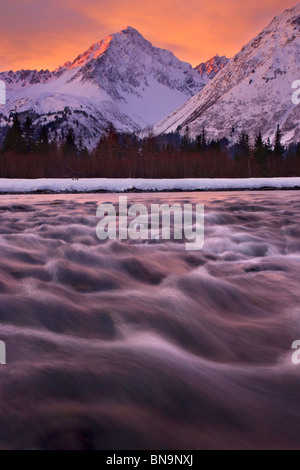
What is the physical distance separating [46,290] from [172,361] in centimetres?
221

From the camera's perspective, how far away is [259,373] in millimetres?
2809

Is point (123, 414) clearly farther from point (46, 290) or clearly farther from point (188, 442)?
point (46, 290)

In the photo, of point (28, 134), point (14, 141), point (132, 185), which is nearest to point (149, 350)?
point (132, 185)

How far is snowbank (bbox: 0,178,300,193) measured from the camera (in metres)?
20.7

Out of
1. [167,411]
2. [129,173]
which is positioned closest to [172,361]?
[167,411]

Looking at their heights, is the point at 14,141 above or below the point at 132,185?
above

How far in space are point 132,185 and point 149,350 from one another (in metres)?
19.0

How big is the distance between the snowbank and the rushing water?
A: 47.6 feet

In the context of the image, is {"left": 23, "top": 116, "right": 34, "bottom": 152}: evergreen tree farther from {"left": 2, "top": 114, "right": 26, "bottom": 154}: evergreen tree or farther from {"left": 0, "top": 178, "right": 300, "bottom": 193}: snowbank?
{"left": 0, "top": 178, "right": 300, "bottom": 193}: snowbank

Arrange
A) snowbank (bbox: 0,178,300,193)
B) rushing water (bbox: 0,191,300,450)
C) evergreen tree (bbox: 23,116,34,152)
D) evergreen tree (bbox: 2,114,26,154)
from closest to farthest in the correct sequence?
rushing water (bbox: 0,191,300,450) < snowbank (bbox: 0,178,300,193) < evergreen tree (bbox: 2,114,26,154) < evergreen tree (bbox: 23,116,34,152)

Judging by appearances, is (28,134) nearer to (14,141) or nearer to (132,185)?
(14,141)

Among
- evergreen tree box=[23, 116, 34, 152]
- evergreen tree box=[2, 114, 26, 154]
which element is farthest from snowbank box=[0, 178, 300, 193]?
evergreen tree box=[23, 116, 34, 152]

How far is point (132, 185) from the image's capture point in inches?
852

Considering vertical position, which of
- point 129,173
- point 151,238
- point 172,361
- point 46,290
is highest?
point 129,173
